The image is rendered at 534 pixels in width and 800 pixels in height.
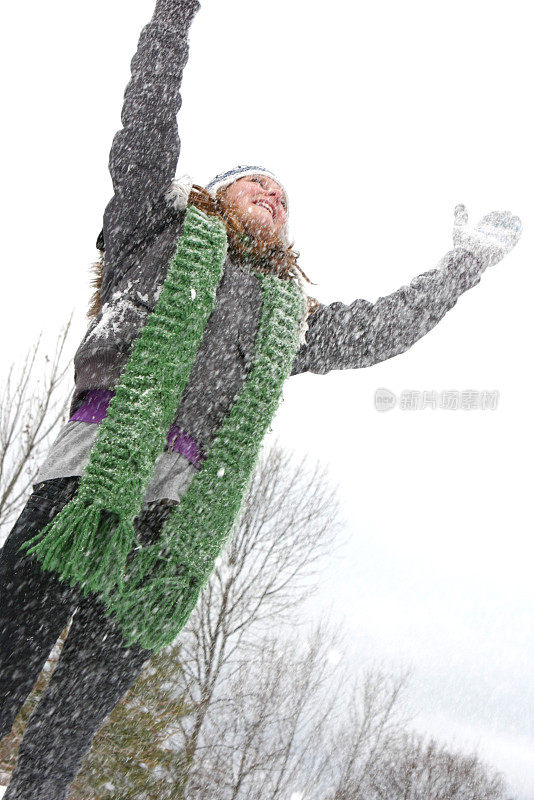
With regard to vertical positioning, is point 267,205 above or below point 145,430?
above

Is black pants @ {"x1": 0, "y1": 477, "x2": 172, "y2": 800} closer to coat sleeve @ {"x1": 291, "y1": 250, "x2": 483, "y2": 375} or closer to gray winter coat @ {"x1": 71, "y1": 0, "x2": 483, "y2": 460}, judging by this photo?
gray winter coat @ {"x1": 71, "y1": 0, "x2": 483, "y2": 460}

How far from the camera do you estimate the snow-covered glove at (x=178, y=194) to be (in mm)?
1467

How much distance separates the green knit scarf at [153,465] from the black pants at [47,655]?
43 millimetres

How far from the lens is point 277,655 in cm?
1003

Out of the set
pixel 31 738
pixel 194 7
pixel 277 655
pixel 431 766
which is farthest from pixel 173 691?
pixel 431 766

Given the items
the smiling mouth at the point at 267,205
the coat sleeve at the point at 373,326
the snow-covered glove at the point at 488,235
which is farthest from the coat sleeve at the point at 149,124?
the snow-covered glove at the point at 488,235

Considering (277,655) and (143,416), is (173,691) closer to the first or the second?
(277,655)

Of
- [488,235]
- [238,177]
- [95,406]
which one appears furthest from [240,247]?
[488,235]

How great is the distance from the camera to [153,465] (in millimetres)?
1299

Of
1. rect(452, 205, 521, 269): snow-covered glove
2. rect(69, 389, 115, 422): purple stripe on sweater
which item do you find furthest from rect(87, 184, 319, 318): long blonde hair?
rect(452, 205, 521, 269): snow-covered glove

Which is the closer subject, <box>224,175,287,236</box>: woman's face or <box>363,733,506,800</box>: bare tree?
<box>224,175,287,236</box>: woman's face

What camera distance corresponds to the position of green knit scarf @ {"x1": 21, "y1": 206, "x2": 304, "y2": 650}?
123 cm

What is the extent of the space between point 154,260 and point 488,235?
973 mm

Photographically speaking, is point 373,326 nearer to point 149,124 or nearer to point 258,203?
point 258,203
